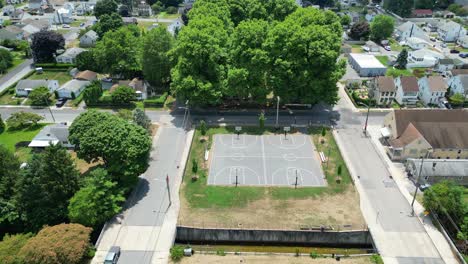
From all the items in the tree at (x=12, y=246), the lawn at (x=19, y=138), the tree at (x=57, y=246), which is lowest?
the lawn at (x=19, y=138)

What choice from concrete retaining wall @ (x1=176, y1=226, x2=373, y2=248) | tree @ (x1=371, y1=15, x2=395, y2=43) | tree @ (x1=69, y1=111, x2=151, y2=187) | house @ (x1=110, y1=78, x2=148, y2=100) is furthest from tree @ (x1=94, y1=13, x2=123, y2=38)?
concrete retaining wall @ (x1=176, y1=226, x2=373, y2=248)

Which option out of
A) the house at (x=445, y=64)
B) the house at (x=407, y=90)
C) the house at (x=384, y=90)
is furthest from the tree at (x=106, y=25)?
the house at (x=445, y=64)

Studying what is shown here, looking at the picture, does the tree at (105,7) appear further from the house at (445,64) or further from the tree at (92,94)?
the house at (445,64)

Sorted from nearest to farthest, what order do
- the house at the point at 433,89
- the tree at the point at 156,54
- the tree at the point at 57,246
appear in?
the tree at the point at 57,246 → the house at the point at 433,89 → the tree at the point at 156,54

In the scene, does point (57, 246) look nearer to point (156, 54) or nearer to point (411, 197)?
point (411, 197)

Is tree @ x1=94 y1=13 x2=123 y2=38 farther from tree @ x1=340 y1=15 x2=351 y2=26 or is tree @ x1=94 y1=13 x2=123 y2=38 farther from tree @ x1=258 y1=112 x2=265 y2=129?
tree @ x1=340 y1=15 x2=351 y2=26

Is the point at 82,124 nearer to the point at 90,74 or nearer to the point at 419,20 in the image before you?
the point at 90,74
